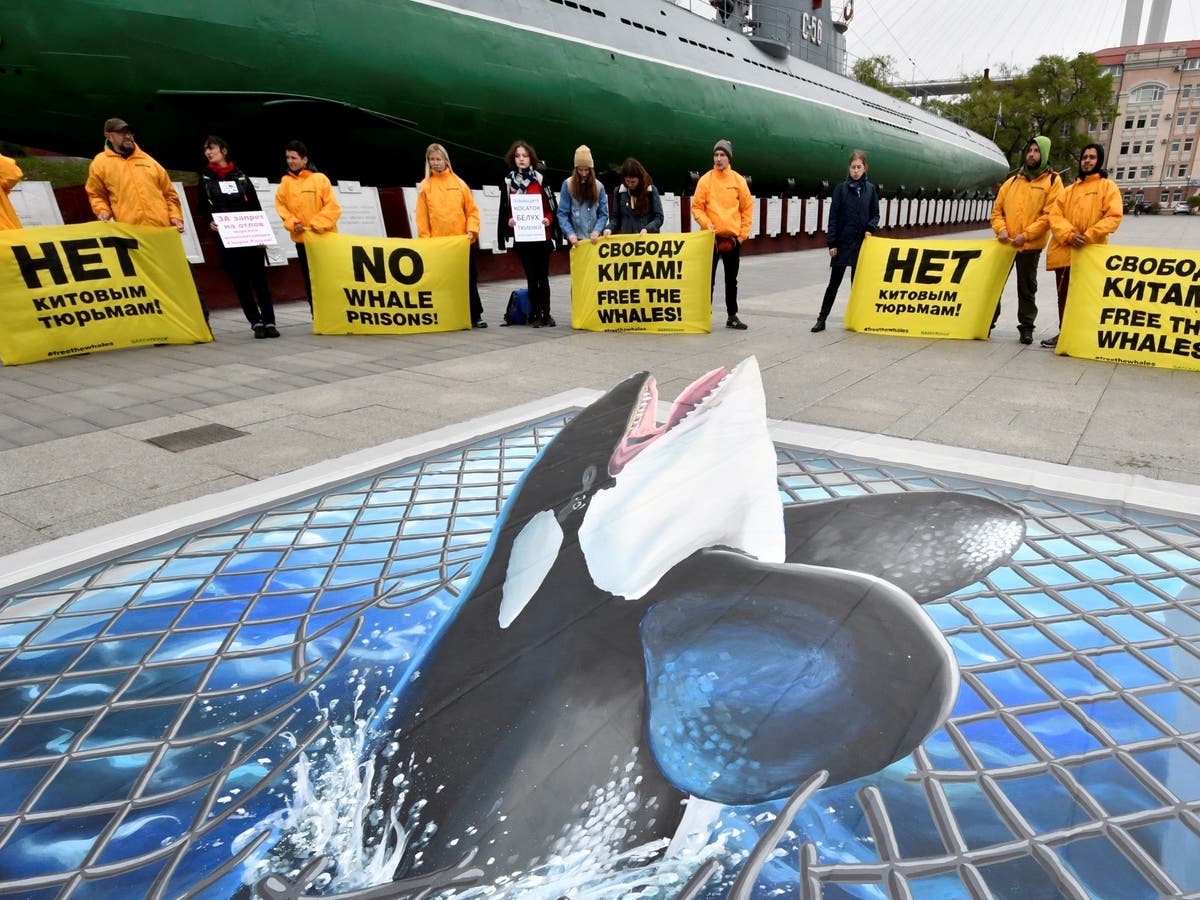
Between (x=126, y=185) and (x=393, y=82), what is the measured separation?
440 cm

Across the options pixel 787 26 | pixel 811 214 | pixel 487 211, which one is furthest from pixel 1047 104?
pixel 487 211

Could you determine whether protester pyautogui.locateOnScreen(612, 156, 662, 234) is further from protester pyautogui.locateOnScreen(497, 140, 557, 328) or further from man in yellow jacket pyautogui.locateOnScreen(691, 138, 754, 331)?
protester pyautogui.locateOnScreen(497, 140, 557, 328)

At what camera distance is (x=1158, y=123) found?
6744 centimetres

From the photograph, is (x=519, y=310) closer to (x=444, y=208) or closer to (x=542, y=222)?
(x=542, y=222)

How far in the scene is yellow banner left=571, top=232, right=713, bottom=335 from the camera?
20.8ft

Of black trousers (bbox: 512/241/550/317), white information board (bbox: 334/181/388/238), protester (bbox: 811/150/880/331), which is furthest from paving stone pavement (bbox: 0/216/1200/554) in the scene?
white information board (bbox: 334/181/388/238)

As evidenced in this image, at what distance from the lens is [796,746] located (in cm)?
131

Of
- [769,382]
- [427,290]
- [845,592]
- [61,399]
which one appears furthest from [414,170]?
[845,592]

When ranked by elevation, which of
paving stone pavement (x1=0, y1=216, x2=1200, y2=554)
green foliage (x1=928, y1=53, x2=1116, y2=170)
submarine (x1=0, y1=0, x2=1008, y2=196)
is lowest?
paving stone pavement (x1=0, y1=216, x2=1200, y2=554)

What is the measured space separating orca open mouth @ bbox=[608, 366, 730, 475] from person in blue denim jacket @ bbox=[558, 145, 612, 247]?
14.9ft

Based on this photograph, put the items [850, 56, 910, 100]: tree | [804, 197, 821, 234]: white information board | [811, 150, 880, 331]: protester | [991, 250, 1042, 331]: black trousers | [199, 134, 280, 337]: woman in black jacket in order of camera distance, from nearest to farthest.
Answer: [991, 250, 1042, 331]: black trousers → [199, 134, 280, 337]: woman in black jacket → [811, 150, 880, 331]: protester → [804, 197, 821, 234]: white information board → [850, 56, 910, 100]: tree

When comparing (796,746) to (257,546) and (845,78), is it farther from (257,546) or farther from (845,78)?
(845,78)

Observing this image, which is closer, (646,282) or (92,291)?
(92,291)

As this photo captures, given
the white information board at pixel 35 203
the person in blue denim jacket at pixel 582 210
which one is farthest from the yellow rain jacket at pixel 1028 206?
the white information board at pixel 35 203
